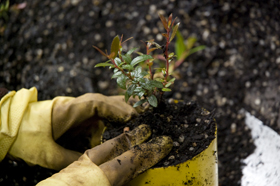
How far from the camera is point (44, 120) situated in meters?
1.31

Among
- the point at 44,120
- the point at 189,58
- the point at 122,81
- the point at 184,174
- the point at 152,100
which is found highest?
the point at 122,81

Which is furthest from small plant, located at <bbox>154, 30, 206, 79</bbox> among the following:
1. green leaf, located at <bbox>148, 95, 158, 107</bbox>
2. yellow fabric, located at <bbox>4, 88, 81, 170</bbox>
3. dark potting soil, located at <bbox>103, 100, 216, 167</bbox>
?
yellow fabric, located at <bbox>4, 88, 81, 170</bbox>

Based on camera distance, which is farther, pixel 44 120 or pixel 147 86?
pixel 44 120

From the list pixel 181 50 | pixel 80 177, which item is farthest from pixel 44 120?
pixel 181 50

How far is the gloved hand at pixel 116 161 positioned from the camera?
94 cm

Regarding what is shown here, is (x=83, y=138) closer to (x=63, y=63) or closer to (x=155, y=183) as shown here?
(x=155, y=183)

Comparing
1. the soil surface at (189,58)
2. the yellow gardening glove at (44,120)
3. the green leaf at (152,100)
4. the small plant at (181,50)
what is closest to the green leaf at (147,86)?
the green leaf at (152,100)

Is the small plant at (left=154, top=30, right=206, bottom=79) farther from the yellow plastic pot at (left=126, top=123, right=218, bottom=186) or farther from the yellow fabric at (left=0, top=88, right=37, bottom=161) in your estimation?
the yellow fabric at (left=0, top=88, right=37, bottom=161)

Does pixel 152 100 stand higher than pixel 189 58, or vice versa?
pixel 152 100

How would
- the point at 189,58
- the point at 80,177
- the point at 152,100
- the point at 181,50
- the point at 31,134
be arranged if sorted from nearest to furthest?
the point at 80,177 < the point at 152,100 < the point at 31,134 < the point at 181,50 < the point at 189,58

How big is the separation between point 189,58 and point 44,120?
128 cm

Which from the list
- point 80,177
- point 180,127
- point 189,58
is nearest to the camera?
point 80,177

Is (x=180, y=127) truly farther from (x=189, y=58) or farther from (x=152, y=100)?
(x=189, y=58)

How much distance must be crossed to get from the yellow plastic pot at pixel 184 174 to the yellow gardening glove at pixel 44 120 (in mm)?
357
